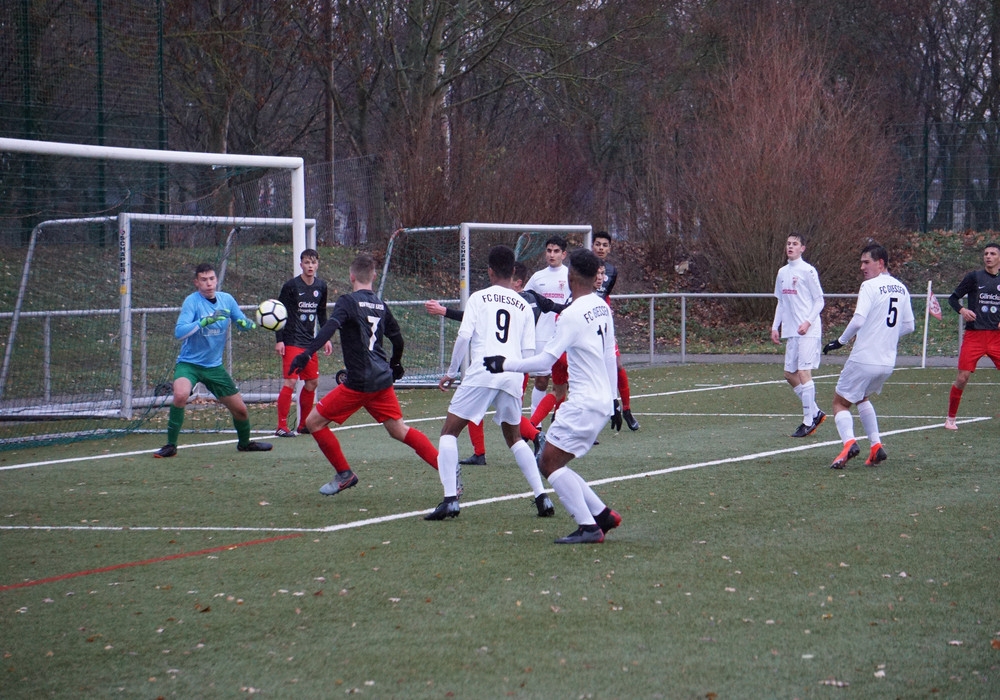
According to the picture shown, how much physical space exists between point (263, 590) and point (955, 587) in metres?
3.61

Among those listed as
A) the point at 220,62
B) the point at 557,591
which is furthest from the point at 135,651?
the point at 220,62

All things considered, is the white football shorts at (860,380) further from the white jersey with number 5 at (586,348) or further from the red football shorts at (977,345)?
the white jersey with number 5 at (586,348)

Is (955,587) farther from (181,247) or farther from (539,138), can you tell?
A: (539,138)

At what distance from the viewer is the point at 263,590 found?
5.77m

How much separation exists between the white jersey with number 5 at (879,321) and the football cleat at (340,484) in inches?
179

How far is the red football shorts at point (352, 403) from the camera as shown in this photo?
26.8 ft

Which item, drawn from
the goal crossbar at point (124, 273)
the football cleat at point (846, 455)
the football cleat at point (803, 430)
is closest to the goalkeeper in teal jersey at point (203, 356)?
the goal crossbar at point (124, 273)

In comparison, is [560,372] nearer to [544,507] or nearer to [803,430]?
[544,507]

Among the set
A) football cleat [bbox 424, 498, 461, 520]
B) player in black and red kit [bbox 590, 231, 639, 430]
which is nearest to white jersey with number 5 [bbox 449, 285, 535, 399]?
football cleat [bbox 424, 498, 461, 520]

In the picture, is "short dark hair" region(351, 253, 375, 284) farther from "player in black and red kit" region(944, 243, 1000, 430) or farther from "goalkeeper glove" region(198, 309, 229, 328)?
"player in black and red kit" region(944, 243, 1000, 430)

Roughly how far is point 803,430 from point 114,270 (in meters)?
9.71

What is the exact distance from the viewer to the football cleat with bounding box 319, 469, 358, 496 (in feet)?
27.2

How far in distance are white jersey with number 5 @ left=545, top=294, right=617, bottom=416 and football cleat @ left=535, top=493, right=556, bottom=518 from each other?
3.85ft

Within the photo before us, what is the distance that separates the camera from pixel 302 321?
40.8 feet
